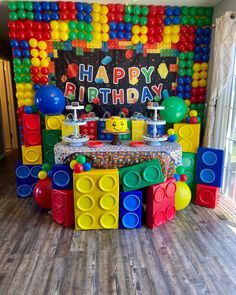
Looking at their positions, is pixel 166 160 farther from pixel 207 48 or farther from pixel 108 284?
pixel 207 48

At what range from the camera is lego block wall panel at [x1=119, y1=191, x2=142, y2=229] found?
246 cm

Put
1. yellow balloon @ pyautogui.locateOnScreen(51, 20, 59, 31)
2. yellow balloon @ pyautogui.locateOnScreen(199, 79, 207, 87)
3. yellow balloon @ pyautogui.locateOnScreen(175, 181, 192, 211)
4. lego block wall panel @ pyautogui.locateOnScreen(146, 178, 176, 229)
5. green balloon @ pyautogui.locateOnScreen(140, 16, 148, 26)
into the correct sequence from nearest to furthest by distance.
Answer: lego block wall panel @ pyautogui.locateOnScreen(146, 178, 176, 229) → yellow balloon @ pyautogui.locateOnScreen(175, 181, 192, 211) → yellow balloon @ pyautogui.locateOnScreen(51, 20, 59, 31) → green balloon @ pyautogui.locateOnScreen(140, 16, 148, 26) → yellow balloon @ pyautogui.locateOnScreen(199, 79, 207, 87)

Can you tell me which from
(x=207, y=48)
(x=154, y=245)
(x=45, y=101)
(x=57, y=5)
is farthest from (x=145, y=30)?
(x=154, y=245)

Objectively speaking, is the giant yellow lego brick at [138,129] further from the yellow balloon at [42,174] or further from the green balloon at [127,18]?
the green balloon at [127,18]

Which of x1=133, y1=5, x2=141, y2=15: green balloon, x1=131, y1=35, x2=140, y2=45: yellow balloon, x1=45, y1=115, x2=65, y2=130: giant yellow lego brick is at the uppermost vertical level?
x1=133, y1=5, x2=141, y2=15: green balloon

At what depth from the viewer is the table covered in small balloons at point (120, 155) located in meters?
2.53

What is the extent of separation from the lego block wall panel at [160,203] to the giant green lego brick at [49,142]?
1399mm

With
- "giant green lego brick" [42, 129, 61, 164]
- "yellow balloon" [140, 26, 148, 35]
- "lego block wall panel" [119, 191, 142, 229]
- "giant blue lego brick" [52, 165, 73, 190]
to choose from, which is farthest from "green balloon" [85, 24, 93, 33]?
"lego block wall panel" [119, 191, 142, 229]

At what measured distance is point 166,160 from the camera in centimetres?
261

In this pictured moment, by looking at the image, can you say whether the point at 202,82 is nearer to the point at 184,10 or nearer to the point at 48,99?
the point at 184,10

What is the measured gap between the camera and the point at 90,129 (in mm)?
3150

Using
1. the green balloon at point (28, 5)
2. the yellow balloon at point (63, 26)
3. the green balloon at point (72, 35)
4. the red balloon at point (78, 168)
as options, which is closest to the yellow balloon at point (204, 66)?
the green balloon at point (72, 35)

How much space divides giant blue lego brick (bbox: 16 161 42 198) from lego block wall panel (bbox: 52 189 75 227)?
0.79 metres

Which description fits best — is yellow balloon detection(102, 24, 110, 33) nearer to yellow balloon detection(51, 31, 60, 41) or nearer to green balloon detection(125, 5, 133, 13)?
green balloon detection(125, 5, 133, 13)
